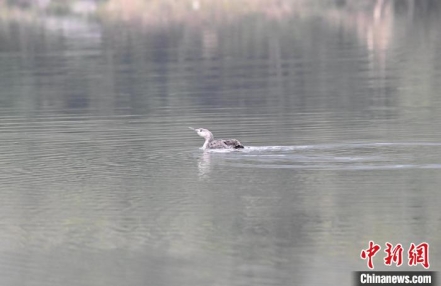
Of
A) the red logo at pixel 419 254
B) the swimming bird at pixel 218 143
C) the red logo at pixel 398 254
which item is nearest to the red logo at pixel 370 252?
the red logo at pixel 398 254

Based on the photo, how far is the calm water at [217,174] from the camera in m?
14.4

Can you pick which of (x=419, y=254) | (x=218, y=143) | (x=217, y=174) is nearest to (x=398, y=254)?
(x=419, y=254)

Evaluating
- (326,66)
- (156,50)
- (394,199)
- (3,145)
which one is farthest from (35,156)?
(156,50)

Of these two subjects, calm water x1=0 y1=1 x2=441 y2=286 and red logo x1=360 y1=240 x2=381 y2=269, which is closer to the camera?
red logo x1=360 y1=240 x2=381 y2=269

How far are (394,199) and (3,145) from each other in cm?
898

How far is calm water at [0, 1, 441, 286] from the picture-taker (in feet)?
47.2

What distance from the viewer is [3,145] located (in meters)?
23.7

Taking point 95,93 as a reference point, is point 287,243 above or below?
below

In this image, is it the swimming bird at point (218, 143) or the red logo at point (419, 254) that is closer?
the red logo at point (419, 254)

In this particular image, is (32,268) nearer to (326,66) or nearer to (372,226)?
(372,226)

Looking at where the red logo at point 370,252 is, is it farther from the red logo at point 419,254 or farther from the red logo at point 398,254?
the red logo at point 419,254

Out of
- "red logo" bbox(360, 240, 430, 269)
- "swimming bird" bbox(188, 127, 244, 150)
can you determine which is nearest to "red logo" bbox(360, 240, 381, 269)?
"red logo" bbox(360, 240, 430, 269)

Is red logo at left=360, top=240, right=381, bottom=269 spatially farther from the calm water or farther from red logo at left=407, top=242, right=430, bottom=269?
red logo at left=407, top=242, right=430, bottom=269

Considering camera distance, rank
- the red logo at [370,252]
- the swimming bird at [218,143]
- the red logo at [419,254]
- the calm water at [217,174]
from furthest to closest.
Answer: the swimming bird at [218,143], the calm water at [217,174], the red logo at [370,252], the red logo at [419,254]
